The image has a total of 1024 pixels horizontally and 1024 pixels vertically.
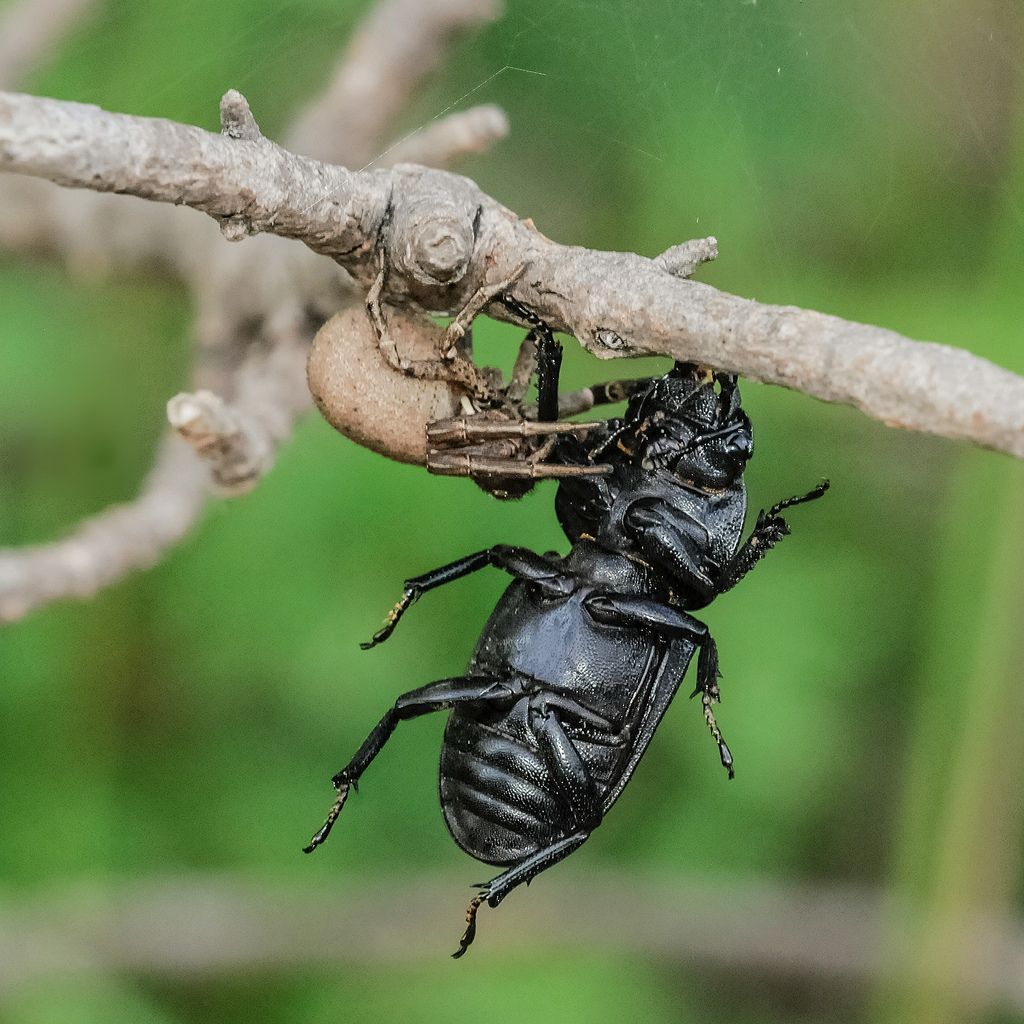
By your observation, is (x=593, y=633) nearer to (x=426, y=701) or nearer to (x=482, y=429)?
(x=426, y=701)

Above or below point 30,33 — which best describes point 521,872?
below

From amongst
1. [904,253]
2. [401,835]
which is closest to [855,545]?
[904,253]

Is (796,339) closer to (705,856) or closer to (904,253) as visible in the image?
(904,253)

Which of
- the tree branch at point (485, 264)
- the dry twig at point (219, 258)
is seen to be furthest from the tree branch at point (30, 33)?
the tree branch at point (485, 264)

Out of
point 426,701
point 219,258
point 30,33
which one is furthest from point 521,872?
point 30,33

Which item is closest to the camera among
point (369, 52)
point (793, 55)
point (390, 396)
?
point (390, 396)
